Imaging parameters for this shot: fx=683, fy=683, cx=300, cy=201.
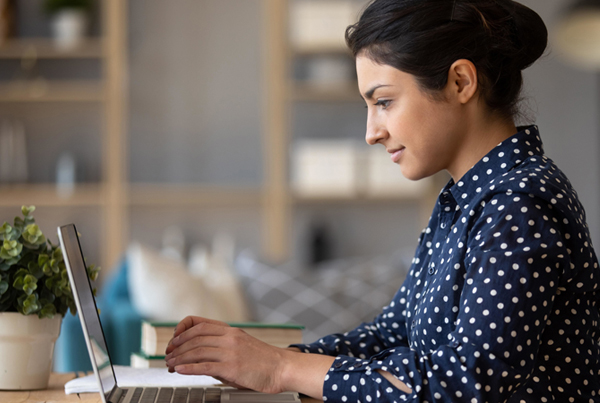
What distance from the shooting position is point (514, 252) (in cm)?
83

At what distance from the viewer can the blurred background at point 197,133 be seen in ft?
Result: 12.3

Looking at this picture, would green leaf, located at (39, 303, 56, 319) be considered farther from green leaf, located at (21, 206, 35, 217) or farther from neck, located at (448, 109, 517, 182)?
neck, located at (448, 109, 517, 182)

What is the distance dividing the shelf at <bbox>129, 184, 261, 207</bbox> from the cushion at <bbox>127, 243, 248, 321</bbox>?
1.00 meters

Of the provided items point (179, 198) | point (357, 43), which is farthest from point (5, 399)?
point (179, 198)

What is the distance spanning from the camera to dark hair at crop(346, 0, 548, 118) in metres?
1.00

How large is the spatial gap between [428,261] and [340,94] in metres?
2.77

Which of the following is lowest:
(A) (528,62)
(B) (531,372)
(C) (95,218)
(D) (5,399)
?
(C) (95,218)

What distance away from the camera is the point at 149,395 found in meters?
0.95

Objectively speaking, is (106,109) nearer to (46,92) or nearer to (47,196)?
(46,92)

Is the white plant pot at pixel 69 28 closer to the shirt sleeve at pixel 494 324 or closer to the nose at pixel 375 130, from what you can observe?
the nose at pixel 375 130

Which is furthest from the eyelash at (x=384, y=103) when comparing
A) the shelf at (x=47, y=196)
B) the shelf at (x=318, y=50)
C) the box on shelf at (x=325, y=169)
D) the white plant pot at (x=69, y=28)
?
the white plant pot at (x=69, y=28)

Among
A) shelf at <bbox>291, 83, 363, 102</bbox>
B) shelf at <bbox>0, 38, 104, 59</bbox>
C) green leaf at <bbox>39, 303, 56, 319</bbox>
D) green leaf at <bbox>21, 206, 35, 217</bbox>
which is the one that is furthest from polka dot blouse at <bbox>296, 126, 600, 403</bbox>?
shelf at <bbox>0, 38, 104, 59</bbox>

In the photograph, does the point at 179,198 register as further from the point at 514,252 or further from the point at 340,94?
the point at 514,252

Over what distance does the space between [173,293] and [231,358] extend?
5.45 ft
